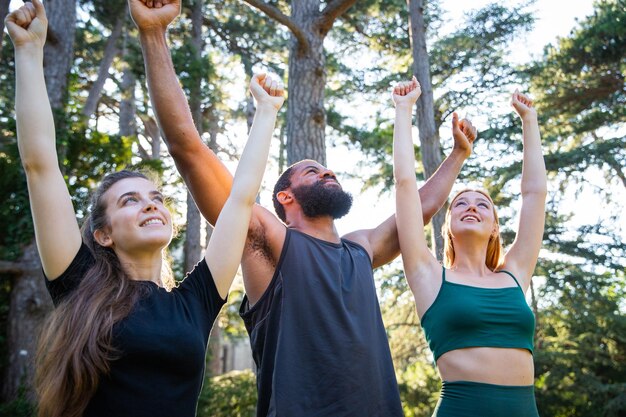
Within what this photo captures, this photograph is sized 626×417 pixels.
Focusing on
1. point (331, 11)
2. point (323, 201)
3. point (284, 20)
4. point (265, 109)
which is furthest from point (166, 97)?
point (331, 11)

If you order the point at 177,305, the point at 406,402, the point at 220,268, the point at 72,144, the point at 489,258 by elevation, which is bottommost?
the point at 406,402

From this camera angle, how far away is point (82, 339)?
1.64 m

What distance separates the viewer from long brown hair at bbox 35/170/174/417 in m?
1.59

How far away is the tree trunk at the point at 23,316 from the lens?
23.6 ft

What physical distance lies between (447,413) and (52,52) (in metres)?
7.69

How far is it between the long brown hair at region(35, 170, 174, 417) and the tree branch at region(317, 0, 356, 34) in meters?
3.47

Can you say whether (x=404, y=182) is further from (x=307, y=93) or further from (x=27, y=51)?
(x=307, y=93)

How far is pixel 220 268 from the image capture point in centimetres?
188

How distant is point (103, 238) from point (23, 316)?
6.24 metres

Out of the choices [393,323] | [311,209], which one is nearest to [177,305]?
[311,209]

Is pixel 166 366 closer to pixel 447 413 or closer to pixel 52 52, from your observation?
Answer: pixel 447 413

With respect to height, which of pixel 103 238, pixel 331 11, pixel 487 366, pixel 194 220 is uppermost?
pixel 194 220

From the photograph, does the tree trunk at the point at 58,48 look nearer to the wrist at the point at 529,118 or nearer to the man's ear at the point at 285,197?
the man's ear at the point at 285,197

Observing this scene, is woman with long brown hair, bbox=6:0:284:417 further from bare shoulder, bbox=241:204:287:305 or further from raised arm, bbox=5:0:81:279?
bare shoulder, bbox=241:204:287:305
